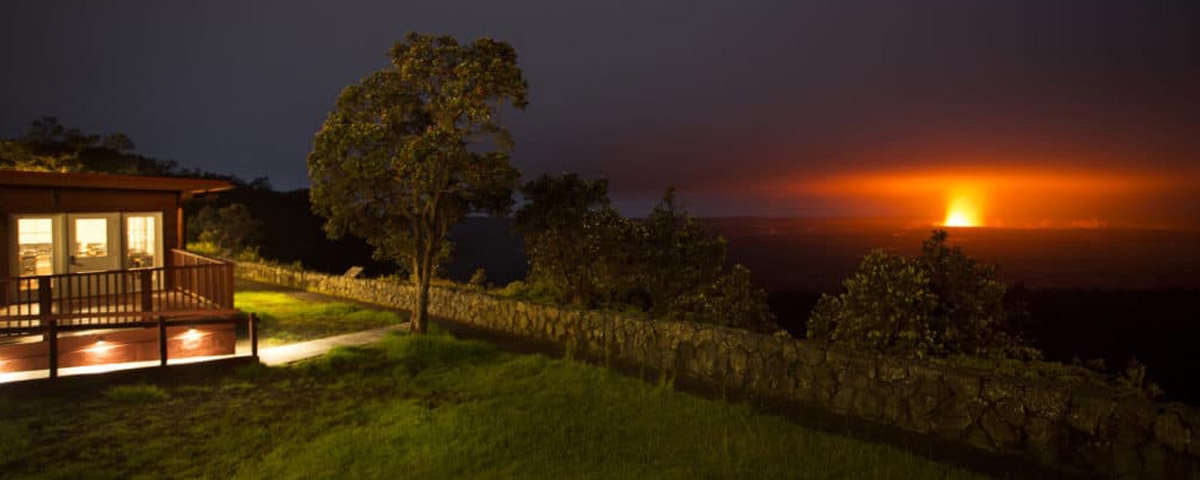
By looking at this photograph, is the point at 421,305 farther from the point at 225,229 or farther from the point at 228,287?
the point at 225,229

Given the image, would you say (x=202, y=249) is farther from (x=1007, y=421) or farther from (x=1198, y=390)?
(x=1198, y=390)

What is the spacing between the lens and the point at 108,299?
11.0 m

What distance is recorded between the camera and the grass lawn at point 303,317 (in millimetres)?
13367

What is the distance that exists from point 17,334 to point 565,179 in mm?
10368

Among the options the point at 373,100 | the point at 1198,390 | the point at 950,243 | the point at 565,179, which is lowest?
the point at 1198,390

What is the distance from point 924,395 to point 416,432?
18.3 ft

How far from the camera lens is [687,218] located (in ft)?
51.1

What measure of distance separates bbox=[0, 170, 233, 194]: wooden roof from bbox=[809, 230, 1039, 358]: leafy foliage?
14.1 meters

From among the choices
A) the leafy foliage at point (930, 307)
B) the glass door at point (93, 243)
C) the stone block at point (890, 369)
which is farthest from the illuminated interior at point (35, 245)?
the stone block at point (890, 369)

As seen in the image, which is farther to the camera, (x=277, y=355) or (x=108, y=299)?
(x=277, y=355)

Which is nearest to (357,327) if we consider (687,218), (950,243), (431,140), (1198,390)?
(431,140)

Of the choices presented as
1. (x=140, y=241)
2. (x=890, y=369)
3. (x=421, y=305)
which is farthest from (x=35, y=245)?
(x=890, y=369)

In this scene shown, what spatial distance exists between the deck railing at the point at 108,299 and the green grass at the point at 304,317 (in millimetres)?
1320

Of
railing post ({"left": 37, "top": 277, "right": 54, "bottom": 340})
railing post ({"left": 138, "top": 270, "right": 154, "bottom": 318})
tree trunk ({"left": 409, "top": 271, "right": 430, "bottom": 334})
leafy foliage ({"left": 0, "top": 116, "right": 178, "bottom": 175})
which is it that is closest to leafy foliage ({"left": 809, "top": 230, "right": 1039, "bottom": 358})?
tree trunk ({"left": 409, "top": 271, "right": 430, "bottom": 334})
